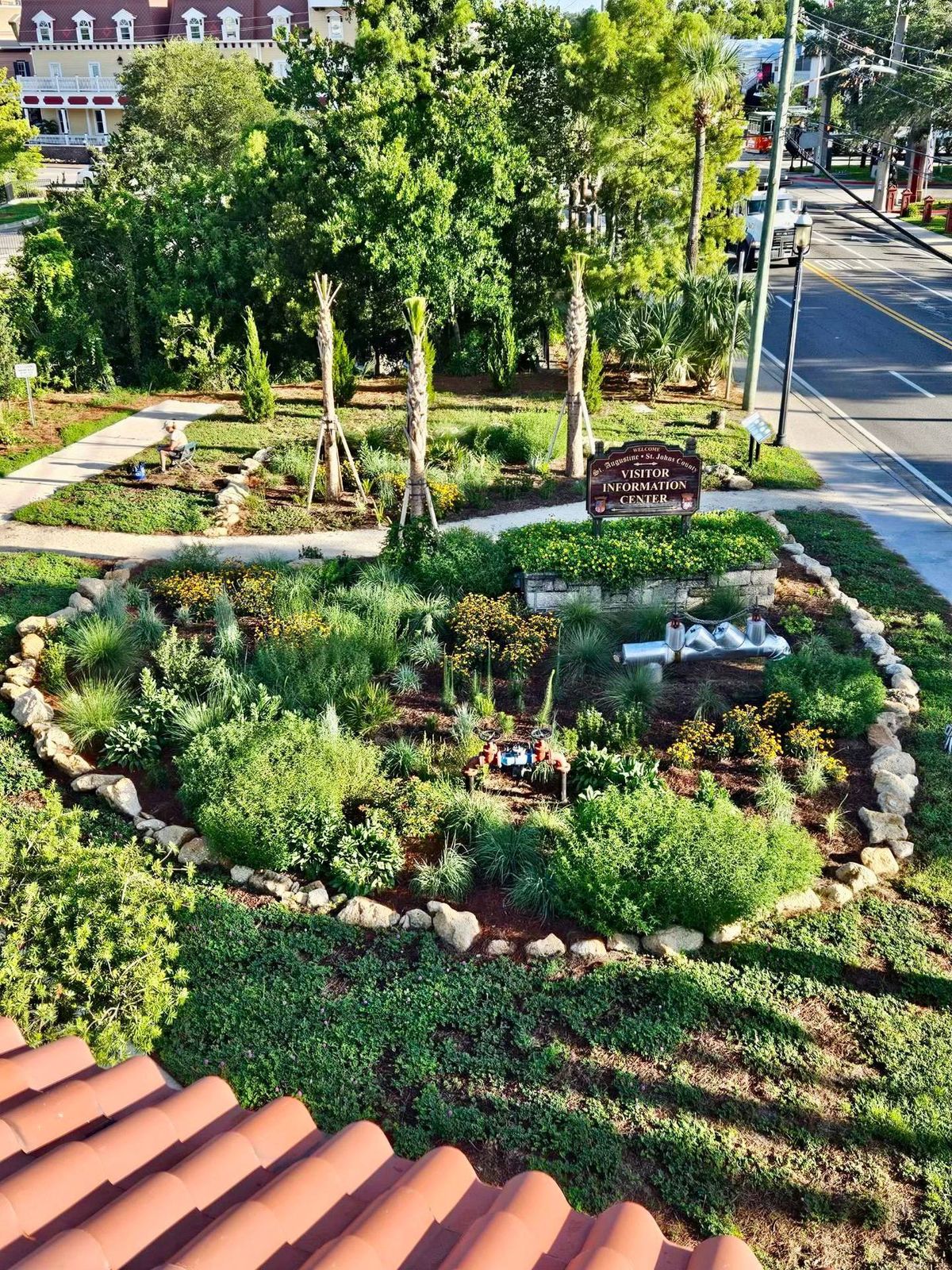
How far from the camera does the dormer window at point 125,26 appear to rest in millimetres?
56266

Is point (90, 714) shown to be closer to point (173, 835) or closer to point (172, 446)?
point (173, 835)

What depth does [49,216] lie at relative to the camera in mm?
21188

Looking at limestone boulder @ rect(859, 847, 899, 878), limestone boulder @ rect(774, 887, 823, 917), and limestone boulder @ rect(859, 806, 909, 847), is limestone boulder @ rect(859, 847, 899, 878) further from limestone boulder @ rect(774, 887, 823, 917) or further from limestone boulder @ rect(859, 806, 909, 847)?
limestone boulder @ rect(774, 887, 823, 917)

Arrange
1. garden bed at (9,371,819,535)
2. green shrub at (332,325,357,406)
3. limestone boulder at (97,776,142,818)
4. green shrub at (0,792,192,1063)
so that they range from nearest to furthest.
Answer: green shrub at (0,792,192,1063) < limestone boulder at (97,776,142,818) < garden bed at (9,371,819,535) < green shrub at (332,325,357,406)

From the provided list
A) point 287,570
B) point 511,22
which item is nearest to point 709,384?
point 511,22

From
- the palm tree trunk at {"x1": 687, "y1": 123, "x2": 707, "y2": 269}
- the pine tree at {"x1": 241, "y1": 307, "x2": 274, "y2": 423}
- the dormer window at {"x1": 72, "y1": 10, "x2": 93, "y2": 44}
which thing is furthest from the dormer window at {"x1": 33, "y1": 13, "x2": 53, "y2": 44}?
the palm tree trunk at {"x1": 687, "y1": 123, "x2": 707, "y2": 269}

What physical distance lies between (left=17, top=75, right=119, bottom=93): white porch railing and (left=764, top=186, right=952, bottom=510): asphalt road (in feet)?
131

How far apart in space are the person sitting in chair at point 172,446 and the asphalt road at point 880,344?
9940 millimetres

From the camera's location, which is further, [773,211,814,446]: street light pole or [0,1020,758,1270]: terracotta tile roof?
[773,211,814,446]: street light pole

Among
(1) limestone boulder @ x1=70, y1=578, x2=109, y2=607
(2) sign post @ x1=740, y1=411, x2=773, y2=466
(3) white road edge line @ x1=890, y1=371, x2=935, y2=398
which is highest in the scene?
(2) sign post @ x1=740, y1=411, x2=773, y2=466

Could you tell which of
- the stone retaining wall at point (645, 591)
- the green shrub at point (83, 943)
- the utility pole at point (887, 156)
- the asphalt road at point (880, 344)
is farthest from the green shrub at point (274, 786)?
the utility pole at point (887, 156)

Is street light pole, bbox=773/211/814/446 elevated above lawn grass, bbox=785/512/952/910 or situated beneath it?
elevated above

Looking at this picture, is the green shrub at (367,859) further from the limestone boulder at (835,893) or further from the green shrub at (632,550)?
the green shrub at (632,550)

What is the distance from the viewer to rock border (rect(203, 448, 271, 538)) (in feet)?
47.1
